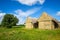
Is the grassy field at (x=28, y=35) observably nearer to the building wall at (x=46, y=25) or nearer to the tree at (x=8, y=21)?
the building wall at (x=46, y=25)

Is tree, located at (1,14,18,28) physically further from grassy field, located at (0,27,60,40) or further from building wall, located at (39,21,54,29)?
grassy field, located at (0,27,60,40)

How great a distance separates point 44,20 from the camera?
1772 inches

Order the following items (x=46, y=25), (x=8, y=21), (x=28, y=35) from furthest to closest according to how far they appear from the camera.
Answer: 1. (x=8, y=21)
2. (x=46, y=25)
3. (x=28, y=35)

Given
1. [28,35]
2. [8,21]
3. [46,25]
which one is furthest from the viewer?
[8,21]

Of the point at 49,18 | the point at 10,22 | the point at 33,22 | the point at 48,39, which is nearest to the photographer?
the point at 48,39

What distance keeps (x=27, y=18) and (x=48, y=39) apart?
1311 inches

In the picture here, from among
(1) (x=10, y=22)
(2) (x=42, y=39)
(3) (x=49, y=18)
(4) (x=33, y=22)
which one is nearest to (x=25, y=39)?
(2) (x=42, y=39)

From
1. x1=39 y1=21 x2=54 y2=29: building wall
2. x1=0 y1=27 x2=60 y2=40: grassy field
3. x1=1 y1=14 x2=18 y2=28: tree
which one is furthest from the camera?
x1=1 y1=14 x2=18 y2=28: tree

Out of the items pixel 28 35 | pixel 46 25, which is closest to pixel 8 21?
pixel 46 25

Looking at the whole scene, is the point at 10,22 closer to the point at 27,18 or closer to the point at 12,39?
the point at 27,18

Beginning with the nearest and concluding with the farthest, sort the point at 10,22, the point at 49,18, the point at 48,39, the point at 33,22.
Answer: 1. the point at 48,39
2. the point at 49,18
3. the point at 33,22
4. the point at 10,22

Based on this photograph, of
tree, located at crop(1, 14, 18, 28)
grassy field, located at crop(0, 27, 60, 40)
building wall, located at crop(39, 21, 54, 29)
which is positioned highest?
tree, located at crop(1, 14, 18, 28)

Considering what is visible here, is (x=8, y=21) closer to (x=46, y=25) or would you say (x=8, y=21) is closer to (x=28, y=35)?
(x=46, y=25)

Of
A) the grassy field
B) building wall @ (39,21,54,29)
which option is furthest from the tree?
the grassy field
